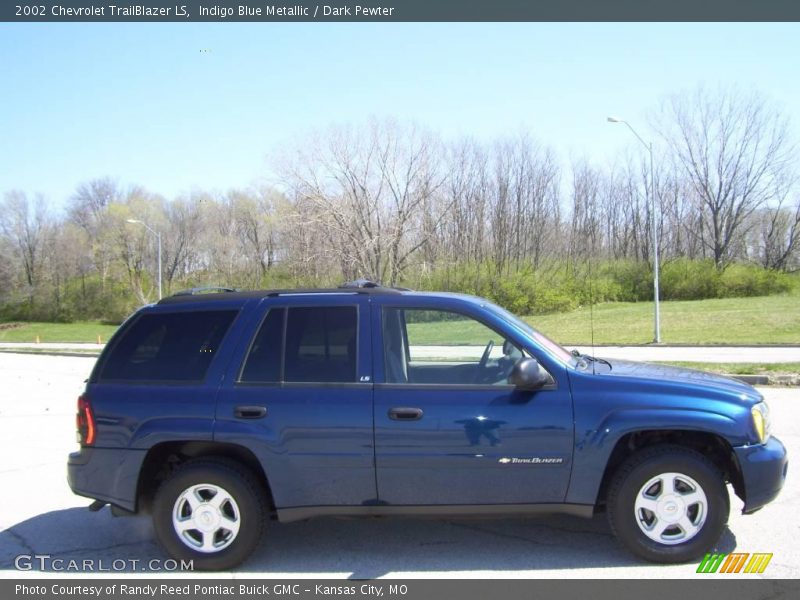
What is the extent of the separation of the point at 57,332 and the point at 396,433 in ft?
211

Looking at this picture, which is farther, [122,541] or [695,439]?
[122,541]

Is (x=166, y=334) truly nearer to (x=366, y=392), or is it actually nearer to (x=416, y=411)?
(x=366, y=392)

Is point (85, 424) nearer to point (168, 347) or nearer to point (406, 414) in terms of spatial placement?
point (168, 347)

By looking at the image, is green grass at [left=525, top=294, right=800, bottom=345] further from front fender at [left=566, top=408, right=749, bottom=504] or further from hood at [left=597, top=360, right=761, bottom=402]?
front fender at [left=566, top=408, right=749, bottom=504]

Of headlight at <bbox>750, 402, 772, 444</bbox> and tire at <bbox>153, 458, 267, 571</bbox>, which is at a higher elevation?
headlight at <bbox>750, 402, 772, 444</bbox>

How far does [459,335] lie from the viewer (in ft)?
16.3

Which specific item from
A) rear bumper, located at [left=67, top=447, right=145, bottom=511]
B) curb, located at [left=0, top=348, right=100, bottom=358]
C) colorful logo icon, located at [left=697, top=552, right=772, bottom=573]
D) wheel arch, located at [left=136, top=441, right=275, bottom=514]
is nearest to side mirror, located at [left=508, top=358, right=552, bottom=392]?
colorful logo icon, located at [left=697, top=552, right=772, bottom=573]

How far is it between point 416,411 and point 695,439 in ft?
6.20

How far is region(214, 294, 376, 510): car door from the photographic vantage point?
4.52 meters

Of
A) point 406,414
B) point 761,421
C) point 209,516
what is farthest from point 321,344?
point 761,421

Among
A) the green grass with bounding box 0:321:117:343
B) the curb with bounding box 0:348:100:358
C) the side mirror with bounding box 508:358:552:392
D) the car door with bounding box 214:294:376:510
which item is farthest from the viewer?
the green grass with bounding box 0:321:117:343

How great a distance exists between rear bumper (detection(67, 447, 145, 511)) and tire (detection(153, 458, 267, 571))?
0.72ft

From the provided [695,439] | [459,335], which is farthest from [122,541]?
[695,439]
